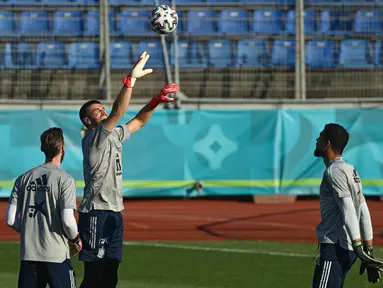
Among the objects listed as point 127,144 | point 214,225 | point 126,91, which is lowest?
point 214,225

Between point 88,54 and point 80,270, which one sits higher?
point 88,54

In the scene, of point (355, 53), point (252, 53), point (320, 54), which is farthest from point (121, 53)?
point (355, 53)

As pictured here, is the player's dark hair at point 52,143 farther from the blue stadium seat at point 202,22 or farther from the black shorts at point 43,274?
the blue stadium seat at point 202,22

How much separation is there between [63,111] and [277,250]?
8669mm

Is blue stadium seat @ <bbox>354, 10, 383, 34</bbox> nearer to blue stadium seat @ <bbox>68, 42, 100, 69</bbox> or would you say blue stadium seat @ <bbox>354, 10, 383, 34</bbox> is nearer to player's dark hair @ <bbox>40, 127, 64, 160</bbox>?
blue stadium seat @ <bbox>68, 42, 100, 69</bbox>

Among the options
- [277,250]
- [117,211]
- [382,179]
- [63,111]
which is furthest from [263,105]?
[117,211]

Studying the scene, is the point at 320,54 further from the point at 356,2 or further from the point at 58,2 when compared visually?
the point at 58,2

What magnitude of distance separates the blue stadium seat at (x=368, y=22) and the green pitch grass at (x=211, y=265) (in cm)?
995

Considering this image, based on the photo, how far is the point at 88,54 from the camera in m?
22.5

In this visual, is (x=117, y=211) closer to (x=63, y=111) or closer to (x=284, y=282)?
(x=284, y=282)

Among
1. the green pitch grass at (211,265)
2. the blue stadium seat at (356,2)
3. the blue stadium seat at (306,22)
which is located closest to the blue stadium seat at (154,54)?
the blue stadium seat at (306,22)

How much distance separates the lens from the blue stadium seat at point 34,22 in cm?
2320

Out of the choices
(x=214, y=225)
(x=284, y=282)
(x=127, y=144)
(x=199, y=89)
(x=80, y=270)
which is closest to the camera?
(x=284, y=282)

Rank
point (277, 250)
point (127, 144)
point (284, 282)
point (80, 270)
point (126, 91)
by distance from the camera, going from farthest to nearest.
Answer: point (127, 144)
point (277, 250)
point (80, 270)
point (284, 282)
point (126, 91)
